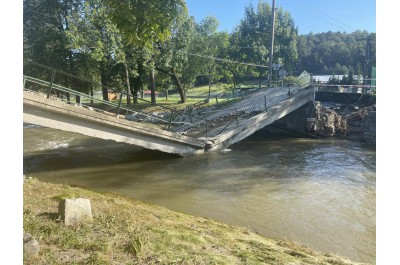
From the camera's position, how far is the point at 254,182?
10.2m

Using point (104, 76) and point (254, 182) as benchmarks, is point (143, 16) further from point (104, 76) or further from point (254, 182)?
point (104, 76)

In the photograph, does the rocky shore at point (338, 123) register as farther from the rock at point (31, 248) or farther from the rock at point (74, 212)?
the rock at point (31, 248)

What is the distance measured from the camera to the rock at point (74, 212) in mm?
4625

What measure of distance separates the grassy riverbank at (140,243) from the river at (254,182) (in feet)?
5.36

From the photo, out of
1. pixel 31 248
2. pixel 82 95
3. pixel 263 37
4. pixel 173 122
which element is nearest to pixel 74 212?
pixel 31 248

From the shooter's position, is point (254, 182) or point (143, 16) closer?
Result: point (143, 16)

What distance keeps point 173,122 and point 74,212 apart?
894cm

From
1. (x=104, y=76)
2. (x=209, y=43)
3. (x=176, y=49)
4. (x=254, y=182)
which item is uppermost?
(x=209, y=43)

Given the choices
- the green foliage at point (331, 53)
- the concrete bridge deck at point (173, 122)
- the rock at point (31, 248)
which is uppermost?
the green foliage at point (331, 53)

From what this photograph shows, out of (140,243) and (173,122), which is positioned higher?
(173,122)

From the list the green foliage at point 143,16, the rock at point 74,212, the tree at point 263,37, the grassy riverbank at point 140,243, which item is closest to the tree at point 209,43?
the tree at point 263,37

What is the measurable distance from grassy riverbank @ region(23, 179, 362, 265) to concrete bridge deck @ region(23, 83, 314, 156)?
4.45 m

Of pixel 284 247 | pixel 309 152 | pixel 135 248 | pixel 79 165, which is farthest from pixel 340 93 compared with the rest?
pixel 135 248

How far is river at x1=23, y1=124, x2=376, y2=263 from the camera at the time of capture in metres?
7.05
